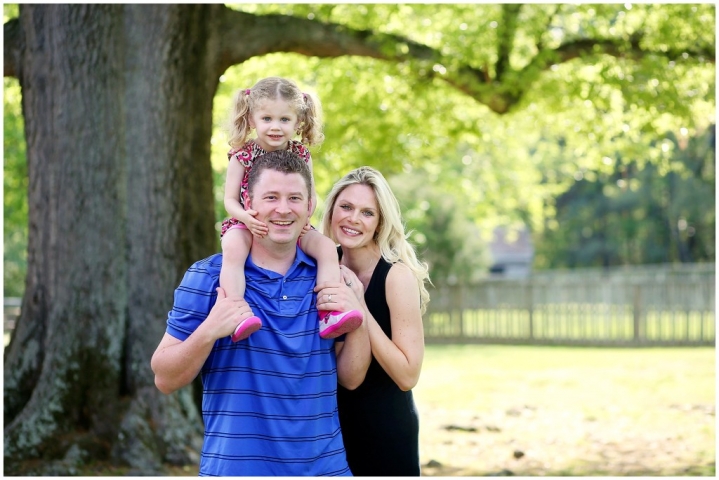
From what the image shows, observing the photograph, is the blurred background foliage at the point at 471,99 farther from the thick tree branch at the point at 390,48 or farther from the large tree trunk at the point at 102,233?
the large tree trunk at the point at 102,233

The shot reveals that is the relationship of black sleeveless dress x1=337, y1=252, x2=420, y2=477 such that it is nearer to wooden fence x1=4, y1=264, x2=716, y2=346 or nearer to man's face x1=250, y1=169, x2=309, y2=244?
→ man's face x1=250, y1=169, x2=309, y2=244

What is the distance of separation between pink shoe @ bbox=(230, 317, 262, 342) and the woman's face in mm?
699

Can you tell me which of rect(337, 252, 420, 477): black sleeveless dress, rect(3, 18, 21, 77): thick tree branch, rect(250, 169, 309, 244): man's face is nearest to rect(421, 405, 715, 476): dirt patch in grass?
rect(337, 252, 420, 477): black sleeveless dress

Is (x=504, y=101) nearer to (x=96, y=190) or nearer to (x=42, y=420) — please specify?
(x=96, y=190)

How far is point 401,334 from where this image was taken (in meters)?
3.54

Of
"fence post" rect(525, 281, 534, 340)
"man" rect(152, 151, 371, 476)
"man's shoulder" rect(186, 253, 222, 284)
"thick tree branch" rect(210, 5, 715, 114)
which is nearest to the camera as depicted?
"man" rect(152, 151, 371, 476)

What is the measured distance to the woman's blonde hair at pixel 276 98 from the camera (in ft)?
13.0

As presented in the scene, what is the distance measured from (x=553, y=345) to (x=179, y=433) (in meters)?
15.6

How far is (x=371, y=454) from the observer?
369 cm

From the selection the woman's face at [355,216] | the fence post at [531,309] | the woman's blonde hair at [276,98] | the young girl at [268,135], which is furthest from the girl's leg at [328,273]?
the fence post at [531,309]

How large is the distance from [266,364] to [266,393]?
10cm

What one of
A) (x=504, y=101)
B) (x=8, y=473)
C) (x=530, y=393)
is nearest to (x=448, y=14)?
(x=504, y=101)

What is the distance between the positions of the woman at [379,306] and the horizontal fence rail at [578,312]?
18175mm

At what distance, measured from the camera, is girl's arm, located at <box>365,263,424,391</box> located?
343 cm
